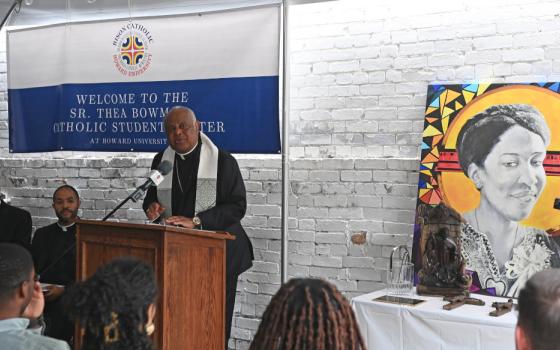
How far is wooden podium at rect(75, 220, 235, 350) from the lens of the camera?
3.74 metres

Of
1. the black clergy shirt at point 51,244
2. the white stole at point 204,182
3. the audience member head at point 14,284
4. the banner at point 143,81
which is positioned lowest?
the black clergy shirt at point 51,244

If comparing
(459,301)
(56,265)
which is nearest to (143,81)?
(56,265)

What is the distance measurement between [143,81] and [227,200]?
1354mm

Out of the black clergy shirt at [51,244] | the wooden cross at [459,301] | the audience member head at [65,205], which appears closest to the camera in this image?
the wooden cross at [459,301]

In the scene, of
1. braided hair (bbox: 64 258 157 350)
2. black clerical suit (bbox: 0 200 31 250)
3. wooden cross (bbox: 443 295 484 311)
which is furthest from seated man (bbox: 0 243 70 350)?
black clerical suit (bbox: 0 200 31 250)

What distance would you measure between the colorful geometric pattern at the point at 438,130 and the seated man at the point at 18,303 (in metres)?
2.74

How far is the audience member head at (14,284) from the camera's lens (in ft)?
8.25

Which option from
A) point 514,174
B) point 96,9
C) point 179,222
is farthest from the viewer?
point 96,9

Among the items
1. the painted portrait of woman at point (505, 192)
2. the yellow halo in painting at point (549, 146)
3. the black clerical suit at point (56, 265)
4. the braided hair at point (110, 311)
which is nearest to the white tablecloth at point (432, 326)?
the painted portrait of woman at point (505, 192)

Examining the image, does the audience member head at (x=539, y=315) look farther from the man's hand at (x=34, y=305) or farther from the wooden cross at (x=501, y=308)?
the wooden cross at (x=501, y=308)

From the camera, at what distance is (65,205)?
572 cm

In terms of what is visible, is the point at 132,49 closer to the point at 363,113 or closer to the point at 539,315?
the point at 363,113

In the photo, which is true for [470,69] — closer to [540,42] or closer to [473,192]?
[540,42]

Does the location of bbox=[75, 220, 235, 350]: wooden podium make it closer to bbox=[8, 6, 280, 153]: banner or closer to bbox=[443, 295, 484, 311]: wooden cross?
bbox=[443, 295, 484, 311]: wooden cross
